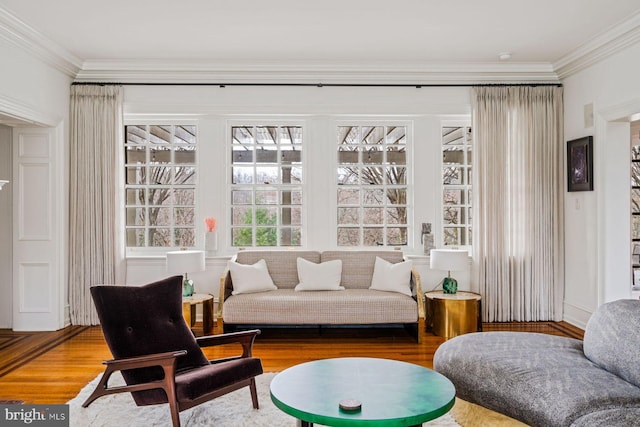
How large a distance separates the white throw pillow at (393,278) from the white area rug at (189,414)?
2054 mm

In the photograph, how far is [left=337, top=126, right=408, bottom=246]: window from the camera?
5.74 meters

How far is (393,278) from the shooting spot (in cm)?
499

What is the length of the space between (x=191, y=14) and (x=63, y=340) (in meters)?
3.30

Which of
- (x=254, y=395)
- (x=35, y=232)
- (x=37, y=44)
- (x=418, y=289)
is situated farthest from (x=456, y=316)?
(x=37, y=44)

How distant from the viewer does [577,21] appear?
4.27 metres

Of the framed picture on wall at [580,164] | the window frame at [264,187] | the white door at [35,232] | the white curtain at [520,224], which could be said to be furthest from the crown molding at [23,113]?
the framed picture on wall at [580,164]

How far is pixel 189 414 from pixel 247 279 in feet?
6.63

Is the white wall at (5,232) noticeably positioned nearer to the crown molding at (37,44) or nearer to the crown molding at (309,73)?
the crown molding at (37,44)

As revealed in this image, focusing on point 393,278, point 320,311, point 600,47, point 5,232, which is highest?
point 600,47

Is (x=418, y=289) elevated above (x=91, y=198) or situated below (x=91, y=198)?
below

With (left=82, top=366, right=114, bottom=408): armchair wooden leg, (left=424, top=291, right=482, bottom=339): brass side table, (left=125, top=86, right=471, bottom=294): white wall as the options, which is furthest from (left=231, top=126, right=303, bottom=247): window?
(left=82, top=366, right=114, bottom=408): armchair wooden leg

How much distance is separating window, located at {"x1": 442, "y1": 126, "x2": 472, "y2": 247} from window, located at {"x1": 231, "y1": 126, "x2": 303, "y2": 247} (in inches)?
68.0

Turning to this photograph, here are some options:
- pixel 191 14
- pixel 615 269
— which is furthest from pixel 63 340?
pixel 615 269

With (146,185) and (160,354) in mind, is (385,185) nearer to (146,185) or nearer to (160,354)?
(146,185)
